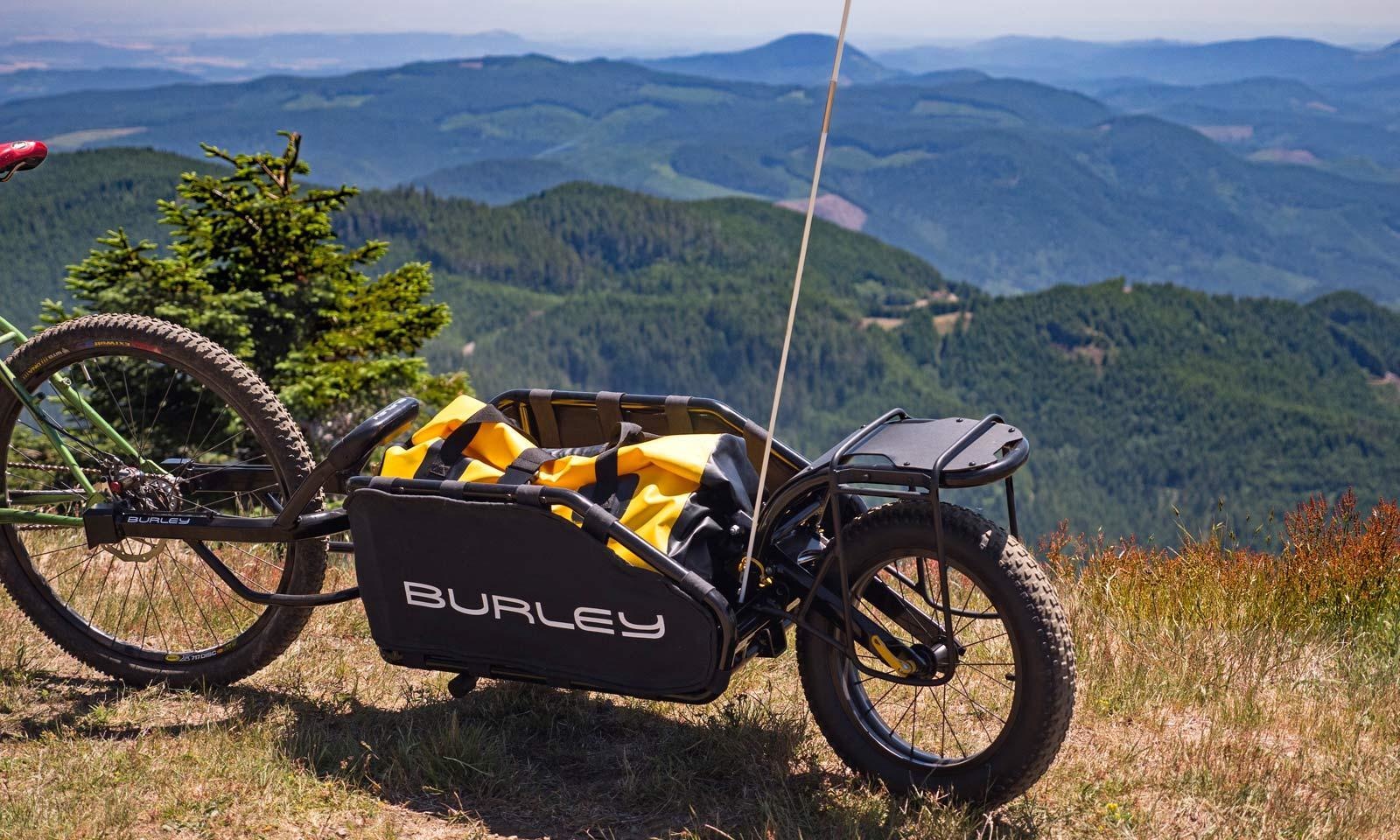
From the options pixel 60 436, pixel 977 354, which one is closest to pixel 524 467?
pixel 60 436

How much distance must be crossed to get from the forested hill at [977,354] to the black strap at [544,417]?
142 metres

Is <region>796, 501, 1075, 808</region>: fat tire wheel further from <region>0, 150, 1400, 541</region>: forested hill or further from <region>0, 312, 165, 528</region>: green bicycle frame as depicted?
<region>0, 150, 1400, 541</region>: forested hill

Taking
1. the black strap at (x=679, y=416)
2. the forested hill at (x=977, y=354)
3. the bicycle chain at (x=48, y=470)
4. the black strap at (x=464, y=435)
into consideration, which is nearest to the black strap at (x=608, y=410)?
the black strap at (x=679, y=416)

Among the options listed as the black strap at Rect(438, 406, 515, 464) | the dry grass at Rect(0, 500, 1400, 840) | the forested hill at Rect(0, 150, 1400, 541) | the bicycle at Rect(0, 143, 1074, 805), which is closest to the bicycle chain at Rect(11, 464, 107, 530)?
the bicycle at Rect(0, 143, 1074, 805)

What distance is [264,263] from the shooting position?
13.1m

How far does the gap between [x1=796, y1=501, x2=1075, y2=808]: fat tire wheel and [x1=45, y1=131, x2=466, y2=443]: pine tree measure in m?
10.1

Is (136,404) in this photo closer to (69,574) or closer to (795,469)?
(69,574)

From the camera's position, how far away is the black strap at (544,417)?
12.1 feet

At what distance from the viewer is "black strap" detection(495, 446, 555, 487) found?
312 centimetres

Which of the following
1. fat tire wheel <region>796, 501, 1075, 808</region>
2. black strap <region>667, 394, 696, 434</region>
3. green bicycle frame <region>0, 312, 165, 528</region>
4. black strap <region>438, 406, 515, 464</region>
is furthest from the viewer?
green bicycle frame <region>0, 312, 165, 528</region>

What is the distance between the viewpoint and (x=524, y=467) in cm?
314

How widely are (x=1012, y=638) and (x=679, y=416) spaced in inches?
49.0

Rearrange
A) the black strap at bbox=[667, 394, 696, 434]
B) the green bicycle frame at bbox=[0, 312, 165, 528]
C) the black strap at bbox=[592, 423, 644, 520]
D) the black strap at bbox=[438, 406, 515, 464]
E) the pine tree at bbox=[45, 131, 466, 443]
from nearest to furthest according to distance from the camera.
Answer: the black strap at bbox=[592, 423, 644, 520] < the black strap at bbox=[438, 406, 515, 464] < the black strap at bbox=[667, 394, 696, 434] < the green bicycle frame at bbox=[0, 312, 165, 528] < the pine tree at bbox=[45, 131, 466, 443]

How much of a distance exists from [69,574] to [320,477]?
2.01 meters
